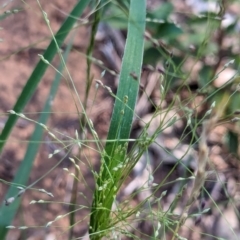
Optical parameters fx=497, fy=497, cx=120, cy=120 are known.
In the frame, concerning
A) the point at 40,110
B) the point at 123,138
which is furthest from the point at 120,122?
the point at 40,110

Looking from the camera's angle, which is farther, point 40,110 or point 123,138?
point 40,110

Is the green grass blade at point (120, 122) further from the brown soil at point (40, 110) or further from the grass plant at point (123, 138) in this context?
the brown soil at point (40, 110)

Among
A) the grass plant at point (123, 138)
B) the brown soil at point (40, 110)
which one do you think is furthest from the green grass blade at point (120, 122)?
the brown soil at point (40, 110)

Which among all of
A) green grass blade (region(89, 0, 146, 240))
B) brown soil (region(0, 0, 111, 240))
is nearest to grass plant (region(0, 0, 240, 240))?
green grass blade (region(89, 0, 146, 240))

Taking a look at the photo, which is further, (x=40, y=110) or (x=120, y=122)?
(x=40, y=110)

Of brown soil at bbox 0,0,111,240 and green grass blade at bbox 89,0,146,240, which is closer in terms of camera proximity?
green grass blade at bbox 89,0,146,240

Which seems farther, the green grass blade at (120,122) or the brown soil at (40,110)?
the brown soil at (40,110)

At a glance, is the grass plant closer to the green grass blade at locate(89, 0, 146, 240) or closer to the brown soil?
the green grass blade at locate(89, 0, 146, 240)

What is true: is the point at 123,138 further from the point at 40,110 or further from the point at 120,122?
the point at 40,110

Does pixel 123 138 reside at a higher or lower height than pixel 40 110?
lower

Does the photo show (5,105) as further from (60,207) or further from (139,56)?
(139,56)
